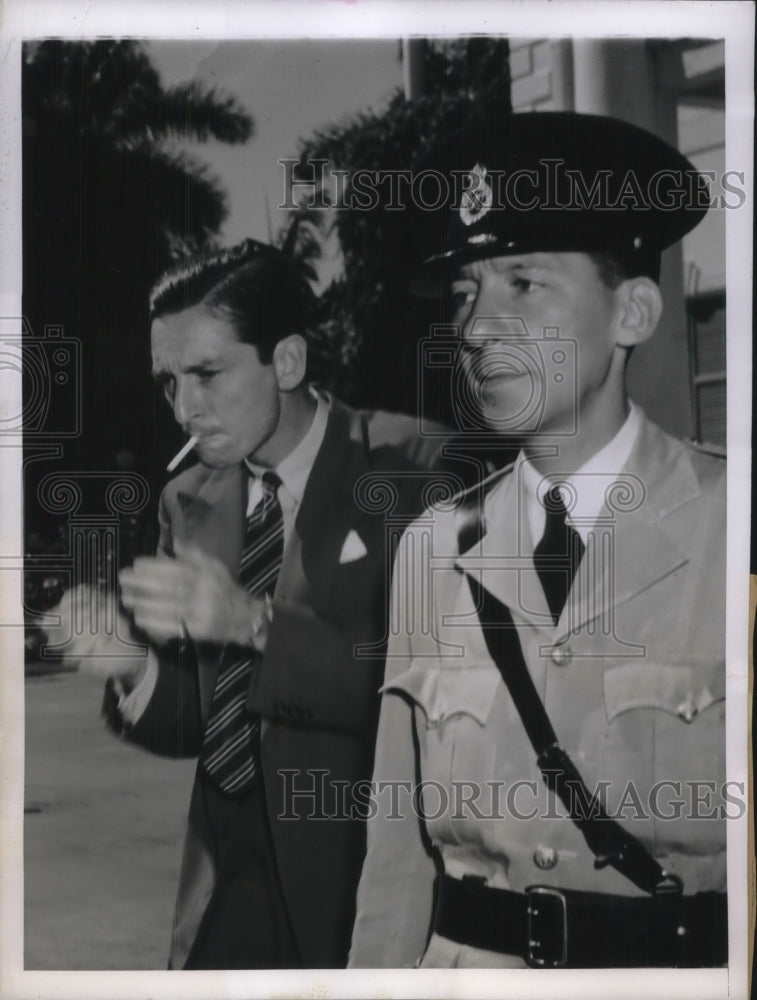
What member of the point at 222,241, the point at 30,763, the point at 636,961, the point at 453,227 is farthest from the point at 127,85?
the point at 636,961

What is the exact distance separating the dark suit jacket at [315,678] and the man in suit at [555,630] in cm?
8

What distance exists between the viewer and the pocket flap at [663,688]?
339 centimetres

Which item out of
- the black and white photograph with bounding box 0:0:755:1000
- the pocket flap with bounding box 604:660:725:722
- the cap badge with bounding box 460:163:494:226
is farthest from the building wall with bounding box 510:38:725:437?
the pocket flap with bounding box 604:660:725:722

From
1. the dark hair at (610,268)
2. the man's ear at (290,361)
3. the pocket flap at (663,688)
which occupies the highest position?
the dark hair at (610,268)

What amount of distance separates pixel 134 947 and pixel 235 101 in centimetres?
255

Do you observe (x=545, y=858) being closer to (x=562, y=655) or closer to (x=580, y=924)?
(x=580, y=924)

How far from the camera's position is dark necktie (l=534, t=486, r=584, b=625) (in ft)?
11.2

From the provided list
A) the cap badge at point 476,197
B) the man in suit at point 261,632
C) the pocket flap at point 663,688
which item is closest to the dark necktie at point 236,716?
the man in suit at point 261,632

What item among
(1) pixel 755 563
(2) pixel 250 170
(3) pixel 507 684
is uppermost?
(2) pixel 250 170

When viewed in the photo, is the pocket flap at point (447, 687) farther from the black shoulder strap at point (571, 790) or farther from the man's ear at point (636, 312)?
the man's ear at point (636, 312)

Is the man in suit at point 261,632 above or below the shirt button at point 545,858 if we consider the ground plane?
above

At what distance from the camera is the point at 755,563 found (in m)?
3.47

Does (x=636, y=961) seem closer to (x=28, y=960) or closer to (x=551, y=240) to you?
(x=28, y=960)

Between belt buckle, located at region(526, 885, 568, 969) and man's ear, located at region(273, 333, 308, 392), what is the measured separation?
1657mm
